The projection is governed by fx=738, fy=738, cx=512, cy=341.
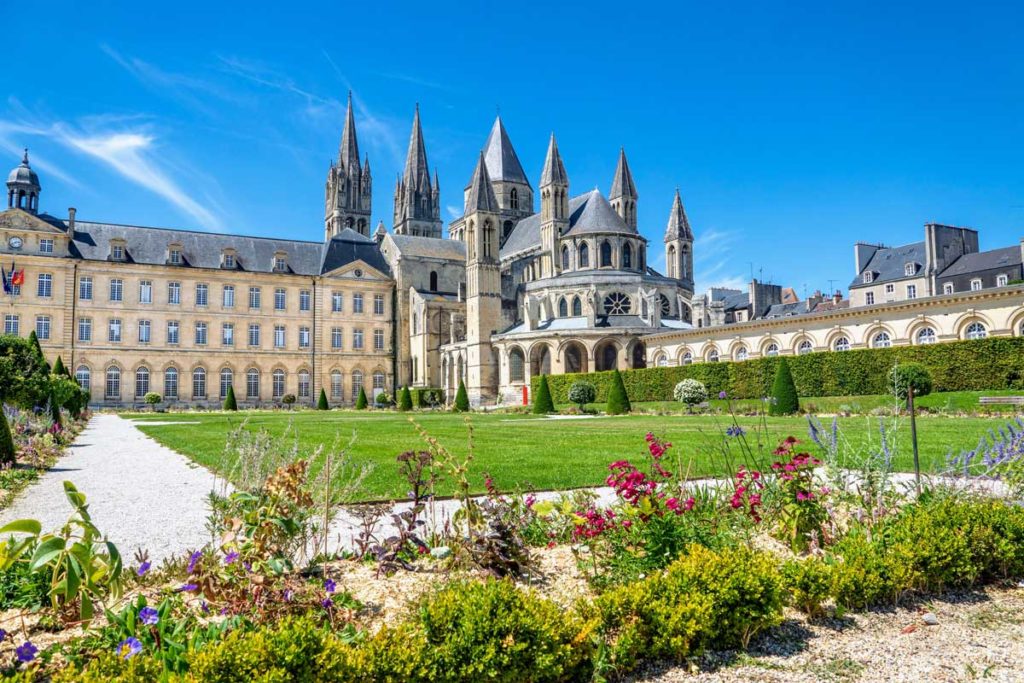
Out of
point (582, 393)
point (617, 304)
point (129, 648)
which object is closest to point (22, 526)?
point (129, 648)

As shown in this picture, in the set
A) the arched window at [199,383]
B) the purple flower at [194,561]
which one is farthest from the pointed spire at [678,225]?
the purple flower at [194,561]

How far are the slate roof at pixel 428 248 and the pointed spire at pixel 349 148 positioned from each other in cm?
1336

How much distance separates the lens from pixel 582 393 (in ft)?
113

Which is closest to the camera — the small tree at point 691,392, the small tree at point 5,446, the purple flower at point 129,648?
the purple flower at point 129,648

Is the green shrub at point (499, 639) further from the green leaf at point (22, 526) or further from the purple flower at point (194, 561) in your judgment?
the green leaf at point (22, 526)

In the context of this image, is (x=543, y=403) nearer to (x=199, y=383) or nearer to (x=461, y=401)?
(x=461, y=401)

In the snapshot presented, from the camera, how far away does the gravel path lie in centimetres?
590

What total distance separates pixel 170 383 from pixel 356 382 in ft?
36.5

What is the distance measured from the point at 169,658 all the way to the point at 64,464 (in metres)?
9.94

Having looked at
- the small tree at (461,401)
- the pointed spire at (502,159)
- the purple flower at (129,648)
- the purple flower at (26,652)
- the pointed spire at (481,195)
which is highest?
the pointed spire at (502,159)

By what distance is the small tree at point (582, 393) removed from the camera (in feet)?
113

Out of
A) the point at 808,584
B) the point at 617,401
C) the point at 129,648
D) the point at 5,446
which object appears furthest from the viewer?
the point at 617,401

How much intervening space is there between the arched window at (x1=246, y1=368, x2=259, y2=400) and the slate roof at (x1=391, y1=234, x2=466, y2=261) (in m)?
12.7

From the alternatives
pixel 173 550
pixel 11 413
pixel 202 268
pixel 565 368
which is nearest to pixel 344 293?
pixel 202 268
